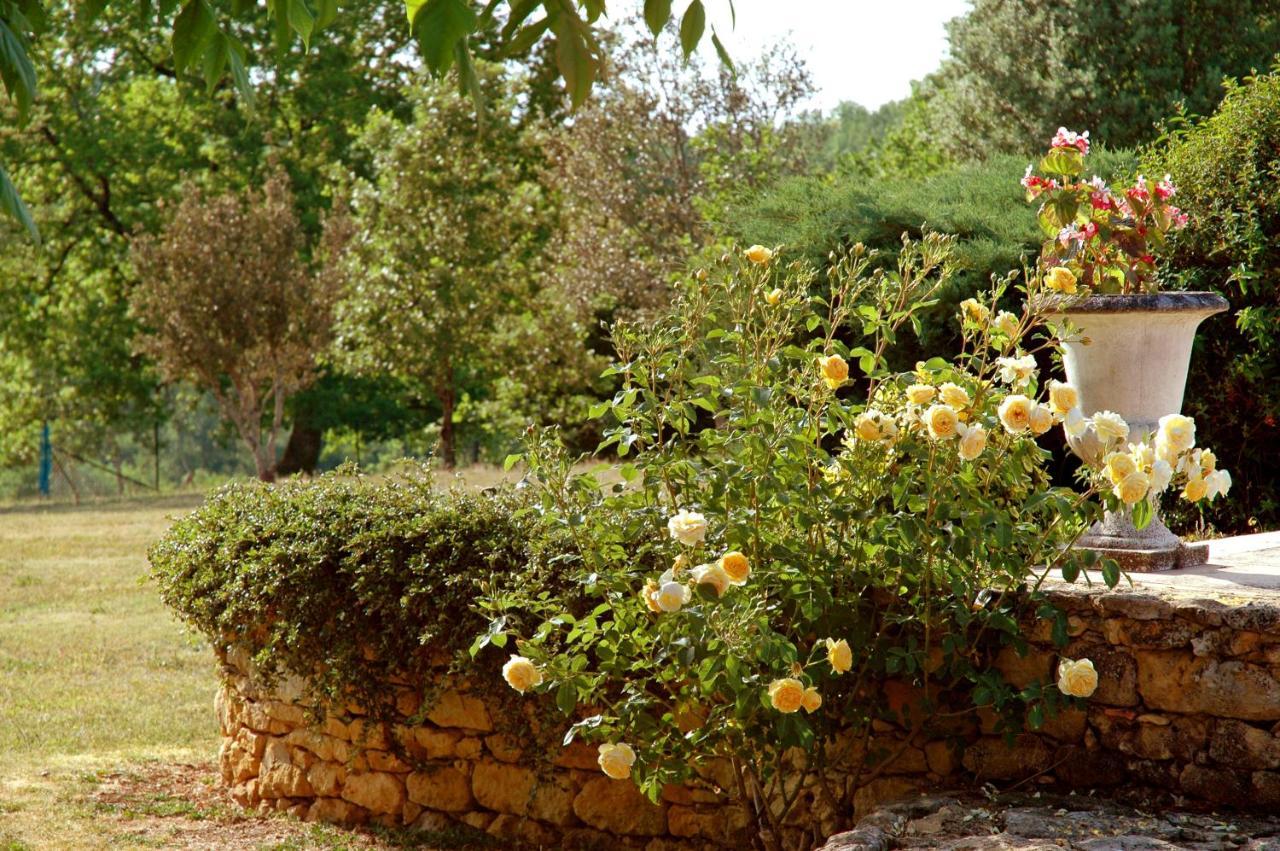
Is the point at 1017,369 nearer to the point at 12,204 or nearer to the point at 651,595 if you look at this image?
the point at 651,595

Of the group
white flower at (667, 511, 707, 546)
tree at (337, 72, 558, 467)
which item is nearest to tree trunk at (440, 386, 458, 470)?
tree at (337, 72, 558, 467)

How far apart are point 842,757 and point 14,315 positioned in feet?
66.2

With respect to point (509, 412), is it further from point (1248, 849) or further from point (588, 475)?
point (1248, 849)

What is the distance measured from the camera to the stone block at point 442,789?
15.7 feet

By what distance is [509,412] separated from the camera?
17688 millimetres

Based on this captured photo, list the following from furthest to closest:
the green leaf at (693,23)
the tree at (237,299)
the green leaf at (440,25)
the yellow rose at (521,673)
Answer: the tree at (237,299), the yellow rose at (521,673), the green leaf at (693,23), the green leaf at (440,25)

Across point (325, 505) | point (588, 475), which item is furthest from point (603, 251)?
point (588, 475)

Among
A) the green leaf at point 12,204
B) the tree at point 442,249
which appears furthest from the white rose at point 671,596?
the tree at point 442,249

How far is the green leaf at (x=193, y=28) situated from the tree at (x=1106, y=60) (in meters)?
Answer: 8.90

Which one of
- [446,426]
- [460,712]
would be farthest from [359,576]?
[446,426]

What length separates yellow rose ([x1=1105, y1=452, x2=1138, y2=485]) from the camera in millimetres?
3279

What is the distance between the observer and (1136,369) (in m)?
4.22

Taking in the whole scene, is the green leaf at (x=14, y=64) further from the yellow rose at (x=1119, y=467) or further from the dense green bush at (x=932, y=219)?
the dense green bush at (x=932, y=219)

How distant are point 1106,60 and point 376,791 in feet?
28.7
